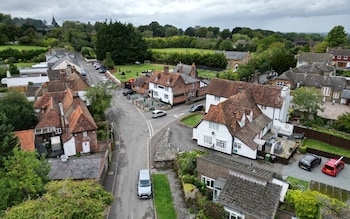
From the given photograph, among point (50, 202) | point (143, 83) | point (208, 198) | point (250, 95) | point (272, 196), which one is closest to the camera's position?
point (50, 202)

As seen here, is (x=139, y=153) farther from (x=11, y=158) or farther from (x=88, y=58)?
(x=88, y=58)

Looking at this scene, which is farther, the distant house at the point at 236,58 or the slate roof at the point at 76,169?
the distant house at the point at 236,58

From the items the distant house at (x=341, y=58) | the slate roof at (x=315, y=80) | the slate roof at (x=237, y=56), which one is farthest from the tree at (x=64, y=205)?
the distant house at (x=341, y=58)

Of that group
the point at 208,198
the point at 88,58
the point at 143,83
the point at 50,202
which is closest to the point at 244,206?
the point at 208,198

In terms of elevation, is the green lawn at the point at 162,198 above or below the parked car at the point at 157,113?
below

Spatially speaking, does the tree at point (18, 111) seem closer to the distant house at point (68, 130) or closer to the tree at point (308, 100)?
the distant house at point (68, 130)

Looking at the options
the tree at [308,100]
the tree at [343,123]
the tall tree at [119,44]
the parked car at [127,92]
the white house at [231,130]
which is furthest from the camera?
the tall tree at [119,44]

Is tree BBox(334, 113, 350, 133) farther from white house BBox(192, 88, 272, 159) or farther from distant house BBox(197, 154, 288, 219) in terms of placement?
distant house BBox(197, 154, 288, 219)
